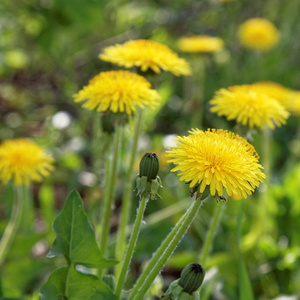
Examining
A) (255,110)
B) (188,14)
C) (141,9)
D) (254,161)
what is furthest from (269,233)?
(141,9)

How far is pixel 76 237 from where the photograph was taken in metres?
1.17

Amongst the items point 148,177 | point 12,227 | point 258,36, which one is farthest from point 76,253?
point 258,36

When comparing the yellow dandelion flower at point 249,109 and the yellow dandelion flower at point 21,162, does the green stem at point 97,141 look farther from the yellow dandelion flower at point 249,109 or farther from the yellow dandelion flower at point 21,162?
the yellow dandelion flower at point 249,109

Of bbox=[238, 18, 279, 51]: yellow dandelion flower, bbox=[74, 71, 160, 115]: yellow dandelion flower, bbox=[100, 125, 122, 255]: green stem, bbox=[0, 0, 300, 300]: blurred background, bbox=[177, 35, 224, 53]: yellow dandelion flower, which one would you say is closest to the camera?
bbox=[74, 71, 160, 115]: yellow dandelion flower

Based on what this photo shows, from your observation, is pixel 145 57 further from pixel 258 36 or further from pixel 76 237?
pixel 258 36

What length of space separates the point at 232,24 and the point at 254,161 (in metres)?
3.74

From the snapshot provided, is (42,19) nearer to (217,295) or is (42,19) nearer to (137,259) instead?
(137,259)

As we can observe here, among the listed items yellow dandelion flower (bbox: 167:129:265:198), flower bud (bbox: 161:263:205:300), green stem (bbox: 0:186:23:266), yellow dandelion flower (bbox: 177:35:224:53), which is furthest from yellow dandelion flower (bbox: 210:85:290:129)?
yellow dandelion flower (bbox: 177:35:224:53)

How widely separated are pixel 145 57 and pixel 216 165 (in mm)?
695

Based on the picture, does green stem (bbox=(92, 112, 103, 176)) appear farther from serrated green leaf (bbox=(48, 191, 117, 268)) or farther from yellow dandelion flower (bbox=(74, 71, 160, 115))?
serrated green leaf (bbox=(48, 191, 117, 268))

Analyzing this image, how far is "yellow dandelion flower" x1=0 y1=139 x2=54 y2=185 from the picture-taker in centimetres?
167

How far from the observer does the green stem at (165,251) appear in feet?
3.35

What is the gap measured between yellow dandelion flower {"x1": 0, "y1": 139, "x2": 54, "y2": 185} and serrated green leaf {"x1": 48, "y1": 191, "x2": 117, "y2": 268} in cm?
54

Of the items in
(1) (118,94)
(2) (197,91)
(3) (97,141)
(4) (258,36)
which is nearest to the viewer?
(1) (118,94)
